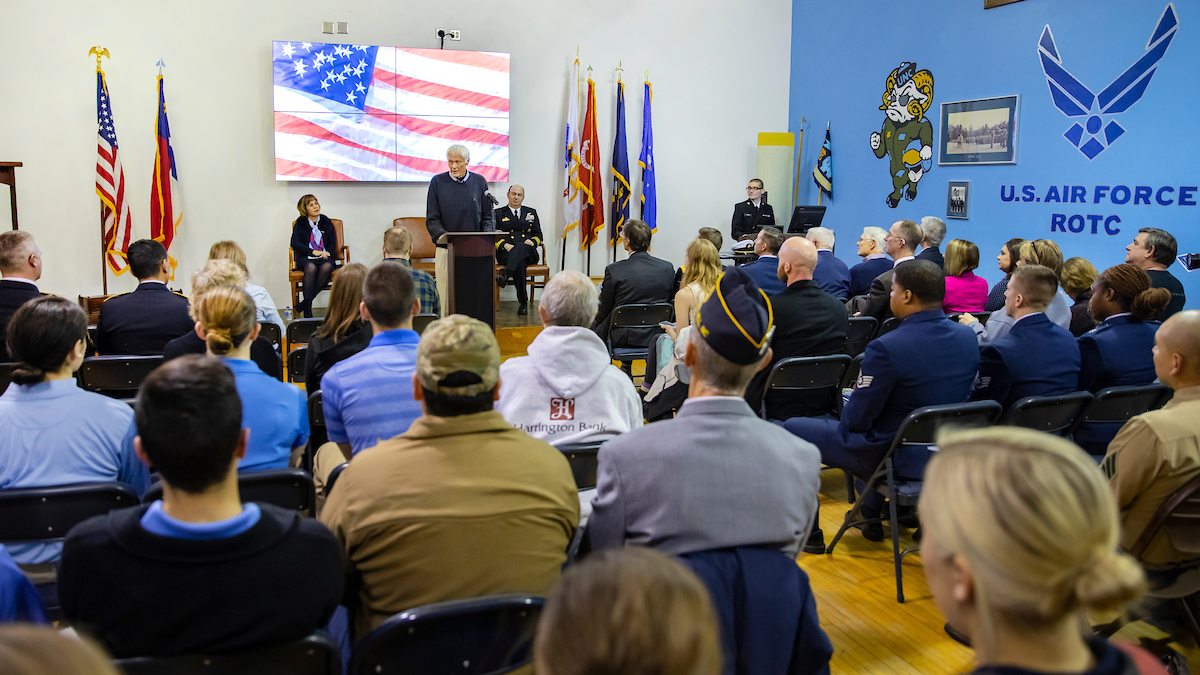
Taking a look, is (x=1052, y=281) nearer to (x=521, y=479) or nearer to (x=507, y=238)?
(x=521, y=479)

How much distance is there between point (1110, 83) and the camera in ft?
24.4

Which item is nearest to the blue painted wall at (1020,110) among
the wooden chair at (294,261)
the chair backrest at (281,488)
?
the wooden chair at (294,261)

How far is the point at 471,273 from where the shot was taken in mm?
6605

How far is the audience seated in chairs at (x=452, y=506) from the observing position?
1746mm

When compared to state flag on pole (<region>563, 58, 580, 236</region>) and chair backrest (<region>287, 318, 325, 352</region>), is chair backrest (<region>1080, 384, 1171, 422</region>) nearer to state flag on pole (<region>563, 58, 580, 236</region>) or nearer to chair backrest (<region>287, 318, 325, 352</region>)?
chair backrest (<region>287, 318, 325, 352</region>)

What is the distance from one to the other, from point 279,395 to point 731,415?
1.41 metres

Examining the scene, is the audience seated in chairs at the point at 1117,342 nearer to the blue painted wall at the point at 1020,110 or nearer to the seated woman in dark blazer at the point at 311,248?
the blue painted wall at the point at 1020,110

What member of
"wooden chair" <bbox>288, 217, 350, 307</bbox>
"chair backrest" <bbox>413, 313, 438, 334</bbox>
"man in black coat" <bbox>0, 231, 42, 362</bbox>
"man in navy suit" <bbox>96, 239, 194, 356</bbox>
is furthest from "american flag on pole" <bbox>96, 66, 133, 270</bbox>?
"chair backrest" <bbox>413, 313, 438, 334</bbox>

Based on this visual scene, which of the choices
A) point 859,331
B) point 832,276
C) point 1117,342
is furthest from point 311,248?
point 1117,342

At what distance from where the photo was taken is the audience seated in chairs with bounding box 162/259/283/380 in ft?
10.9

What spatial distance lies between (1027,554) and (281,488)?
1805 millimetres

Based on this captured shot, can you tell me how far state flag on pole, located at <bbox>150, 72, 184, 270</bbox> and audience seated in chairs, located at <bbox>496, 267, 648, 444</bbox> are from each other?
6693mm

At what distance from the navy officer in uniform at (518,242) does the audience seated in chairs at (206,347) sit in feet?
17.3

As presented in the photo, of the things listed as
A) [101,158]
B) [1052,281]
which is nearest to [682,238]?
[101,158]
